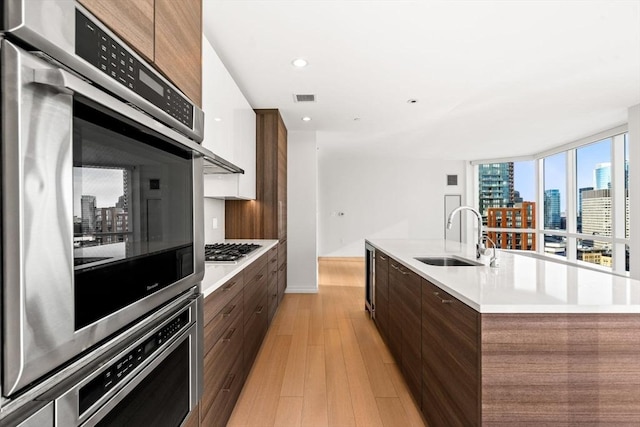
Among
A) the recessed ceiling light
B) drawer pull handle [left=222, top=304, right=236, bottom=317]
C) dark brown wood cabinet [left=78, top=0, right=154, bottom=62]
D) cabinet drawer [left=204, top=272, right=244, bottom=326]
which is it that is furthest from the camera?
the recessed ceiling light

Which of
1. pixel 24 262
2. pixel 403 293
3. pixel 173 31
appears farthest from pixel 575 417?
pixel 173 31

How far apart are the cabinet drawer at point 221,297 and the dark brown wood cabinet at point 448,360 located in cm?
110

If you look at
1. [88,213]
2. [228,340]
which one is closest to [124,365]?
[88,213]

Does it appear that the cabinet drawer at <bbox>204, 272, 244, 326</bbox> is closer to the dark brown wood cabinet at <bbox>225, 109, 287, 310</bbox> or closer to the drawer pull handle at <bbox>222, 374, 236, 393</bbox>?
the drawer pull handle at <bbox>222, 374, 236, 393</bbox>

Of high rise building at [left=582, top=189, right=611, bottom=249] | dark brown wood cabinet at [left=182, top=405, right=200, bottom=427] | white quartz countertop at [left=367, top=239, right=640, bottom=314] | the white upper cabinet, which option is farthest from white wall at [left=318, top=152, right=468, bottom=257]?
dark brown wood cabinet at [left=182, top=405, right=200, bottom=427]

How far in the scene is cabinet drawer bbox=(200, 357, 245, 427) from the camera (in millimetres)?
1524

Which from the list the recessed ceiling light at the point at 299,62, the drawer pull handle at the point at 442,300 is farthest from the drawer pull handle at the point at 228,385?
the recessed ceiling light at the point at 299,62

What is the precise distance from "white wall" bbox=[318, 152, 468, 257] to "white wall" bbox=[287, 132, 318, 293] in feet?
10.7

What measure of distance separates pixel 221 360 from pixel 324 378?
1.02 m

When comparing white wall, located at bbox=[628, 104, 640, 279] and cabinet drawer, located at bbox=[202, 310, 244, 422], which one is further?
white wall, located at bbox=[628, 104, 640, 279]

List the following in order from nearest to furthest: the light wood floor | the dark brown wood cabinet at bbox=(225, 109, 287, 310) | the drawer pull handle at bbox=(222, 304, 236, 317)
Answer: the drawer pull handle at bbox=(222, 304, 236, 317) < the light wood floor < the dark brown wood cabinet at bbox=(225, 109, 287, 310)

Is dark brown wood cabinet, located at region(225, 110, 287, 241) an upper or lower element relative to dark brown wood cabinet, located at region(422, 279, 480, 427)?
upper

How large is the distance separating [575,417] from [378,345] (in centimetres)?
188

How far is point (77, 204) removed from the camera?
0.64 m
